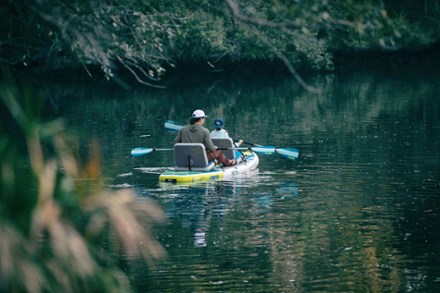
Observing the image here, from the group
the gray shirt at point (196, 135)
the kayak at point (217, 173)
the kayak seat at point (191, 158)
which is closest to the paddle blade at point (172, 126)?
the kayak at point (217, 173)

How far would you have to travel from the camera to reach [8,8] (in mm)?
11617

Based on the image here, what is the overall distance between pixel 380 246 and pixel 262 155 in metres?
10.3

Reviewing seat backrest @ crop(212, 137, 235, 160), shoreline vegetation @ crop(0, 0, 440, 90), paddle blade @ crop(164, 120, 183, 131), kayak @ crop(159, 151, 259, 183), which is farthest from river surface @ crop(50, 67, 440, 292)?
shoreline vegetation @ crop(0, 0, 440, 90)

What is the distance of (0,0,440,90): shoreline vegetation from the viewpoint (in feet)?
30.0

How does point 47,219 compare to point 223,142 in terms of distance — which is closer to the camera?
point 47,219

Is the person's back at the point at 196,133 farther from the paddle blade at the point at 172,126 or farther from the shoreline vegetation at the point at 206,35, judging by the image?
the paddle blade at the point at 172,126

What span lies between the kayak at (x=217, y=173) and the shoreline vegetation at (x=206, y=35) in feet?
7.63

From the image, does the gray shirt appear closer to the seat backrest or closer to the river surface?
the river surface

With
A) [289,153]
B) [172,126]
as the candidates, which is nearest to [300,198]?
[289,153]

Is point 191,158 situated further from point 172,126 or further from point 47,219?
point 47,219

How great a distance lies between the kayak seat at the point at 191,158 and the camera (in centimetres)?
2058

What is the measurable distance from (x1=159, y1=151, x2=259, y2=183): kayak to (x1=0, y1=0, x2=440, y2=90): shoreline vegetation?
2.33m

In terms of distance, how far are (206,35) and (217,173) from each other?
24128 mm

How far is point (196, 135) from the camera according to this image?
2077 cm
